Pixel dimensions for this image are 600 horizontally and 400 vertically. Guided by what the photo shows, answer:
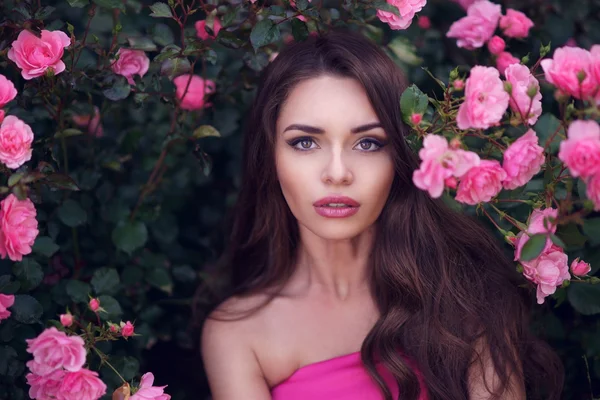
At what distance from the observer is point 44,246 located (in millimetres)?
2207

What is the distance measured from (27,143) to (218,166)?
4.66ft

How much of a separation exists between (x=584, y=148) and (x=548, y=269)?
1.67 feet

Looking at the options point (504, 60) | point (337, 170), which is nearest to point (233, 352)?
point (337, 170)

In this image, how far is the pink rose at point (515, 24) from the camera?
2586 millimetres

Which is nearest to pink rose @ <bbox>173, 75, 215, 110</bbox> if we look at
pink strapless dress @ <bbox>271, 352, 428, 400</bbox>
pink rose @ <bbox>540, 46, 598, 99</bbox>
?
pink strapless dress @ <bbox>271, 352, 428, 400</bbox>

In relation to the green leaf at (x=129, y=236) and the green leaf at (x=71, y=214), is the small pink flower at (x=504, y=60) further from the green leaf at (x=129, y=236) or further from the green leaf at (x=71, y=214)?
the green leaf at (x=71, y=214)

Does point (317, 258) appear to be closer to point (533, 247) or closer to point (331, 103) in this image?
point (331, 103)

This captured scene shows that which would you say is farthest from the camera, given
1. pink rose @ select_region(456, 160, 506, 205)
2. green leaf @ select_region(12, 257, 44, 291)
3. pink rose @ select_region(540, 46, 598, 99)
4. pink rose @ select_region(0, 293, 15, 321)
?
green leaf @ select_region(12, 257, 44, 291)

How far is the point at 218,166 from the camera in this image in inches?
128

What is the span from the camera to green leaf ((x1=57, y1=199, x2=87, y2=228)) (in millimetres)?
2389

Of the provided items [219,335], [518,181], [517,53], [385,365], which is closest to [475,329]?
[385,365]

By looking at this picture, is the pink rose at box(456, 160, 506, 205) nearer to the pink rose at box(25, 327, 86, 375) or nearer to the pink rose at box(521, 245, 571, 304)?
the pink rose at box(521, 245, 571, 304)

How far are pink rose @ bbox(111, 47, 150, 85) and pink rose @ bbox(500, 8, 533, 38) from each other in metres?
1.26

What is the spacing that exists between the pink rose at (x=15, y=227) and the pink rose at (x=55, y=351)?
0.22 m
